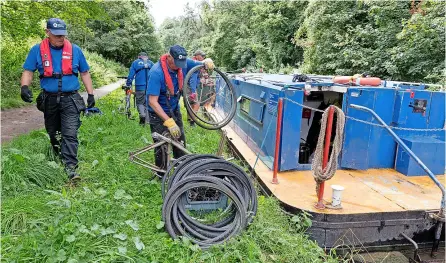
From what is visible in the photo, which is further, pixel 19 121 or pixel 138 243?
pixel 19 121

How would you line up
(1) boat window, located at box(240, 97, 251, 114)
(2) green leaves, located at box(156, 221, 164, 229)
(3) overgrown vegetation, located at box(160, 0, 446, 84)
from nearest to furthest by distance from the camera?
(2) green leaves, located at box(156, 221, 164, 229)
(1) boat window, located at box(240, 97, 251, 114)
(3) overgrown vegetation, located at box(160, 0, 446, 84)

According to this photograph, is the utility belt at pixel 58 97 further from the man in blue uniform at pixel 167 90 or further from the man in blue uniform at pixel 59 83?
the man in blue uniform at pixel 167 90

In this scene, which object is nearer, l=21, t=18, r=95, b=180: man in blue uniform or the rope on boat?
the rope on boat

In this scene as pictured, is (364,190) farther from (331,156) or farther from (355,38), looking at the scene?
(355,38)

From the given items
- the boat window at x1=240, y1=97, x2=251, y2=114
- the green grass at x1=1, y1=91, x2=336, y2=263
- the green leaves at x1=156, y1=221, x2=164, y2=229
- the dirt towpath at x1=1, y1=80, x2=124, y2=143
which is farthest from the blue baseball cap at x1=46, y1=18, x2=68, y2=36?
the dirt towpath at x1=1, y1=80, x2=124, y2=143

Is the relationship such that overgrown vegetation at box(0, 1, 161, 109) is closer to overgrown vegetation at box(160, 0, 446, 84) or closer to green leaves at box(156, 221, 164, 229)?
green leaves at box(156, 221, 164, 229)

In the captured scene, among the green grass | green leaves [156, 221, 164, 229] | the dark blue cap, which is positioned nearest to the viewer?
the green grass

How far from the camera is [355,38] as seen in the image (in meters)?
13.3

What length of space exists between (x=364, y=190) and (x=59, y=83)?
12.2 feet

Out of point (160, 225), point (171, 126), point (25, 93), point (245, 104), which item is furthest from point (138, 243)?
point (245, 104)

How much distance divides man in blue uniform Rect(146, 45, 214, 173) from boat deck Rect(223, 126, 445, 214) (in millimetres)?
1344

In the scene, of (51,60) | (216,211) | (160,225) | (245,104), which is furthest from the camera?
(245,104)

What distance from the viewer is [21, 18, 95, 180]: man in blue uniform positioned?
376 cm

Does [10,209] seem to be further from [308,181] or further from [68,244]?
[308,181]
